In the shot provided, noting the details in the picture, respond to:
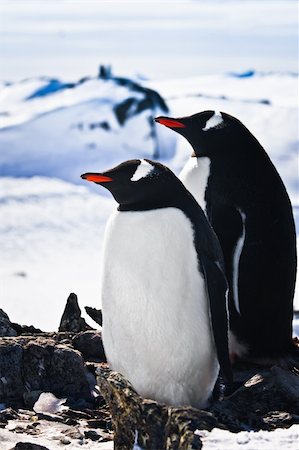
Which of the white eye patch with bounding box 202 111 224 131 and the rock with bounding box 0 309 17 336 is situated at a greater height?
the white eye patch with bounding box 202 111 224 131

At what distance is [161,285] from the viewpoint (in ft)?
9.09

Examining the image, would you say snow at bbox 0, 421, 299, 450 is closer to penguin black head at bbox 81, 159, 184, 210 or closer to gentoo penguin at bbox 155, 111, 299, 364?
penguin black head at bbox 81, 159, 184, 210

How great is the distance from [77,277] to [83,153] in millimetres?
4578

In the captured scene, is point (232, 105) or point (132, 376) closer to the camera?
point (132, 376)

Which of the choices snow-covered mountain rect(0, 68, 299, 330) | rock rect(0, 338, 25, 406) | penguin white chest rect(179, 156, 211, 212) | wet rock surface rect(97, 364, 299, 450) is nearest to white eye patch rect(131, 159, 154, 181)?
penguin white chest rect(179, 156, 211, 212)

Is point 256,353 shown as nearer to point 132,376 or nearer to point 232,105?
point 132,376

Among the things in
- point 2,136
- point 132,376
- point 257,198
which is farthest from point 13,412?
point 2,136

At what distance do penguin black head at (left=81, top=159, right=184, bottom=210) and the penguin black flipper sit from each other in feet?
0.76

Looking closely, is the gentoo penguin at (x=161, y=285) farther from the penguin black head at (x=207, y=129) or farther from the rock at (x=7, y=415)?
the penguin black head at (x=207, y=129)

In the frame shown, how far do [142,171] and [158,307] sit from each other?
0.42m

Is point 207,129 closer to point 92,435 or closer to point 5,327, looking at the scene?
point 5,327

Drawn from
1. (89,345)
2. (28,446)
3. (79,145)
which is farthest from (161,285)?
(79,145)

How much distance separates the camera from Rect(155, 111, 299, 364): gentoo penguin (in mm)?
3291

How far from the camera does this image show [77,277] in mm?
7863
